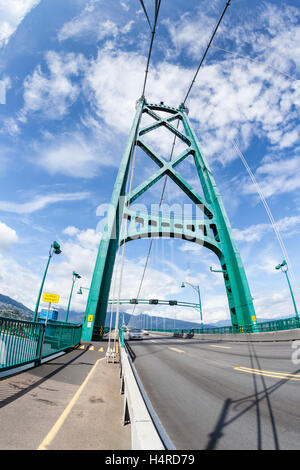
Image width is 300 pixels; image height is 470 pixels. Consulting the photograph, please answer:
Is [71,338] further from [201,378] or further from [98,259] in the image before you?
[201,378]

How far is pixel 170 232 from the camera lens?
22781mm

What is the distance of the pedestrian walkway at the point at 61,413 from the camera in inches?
104

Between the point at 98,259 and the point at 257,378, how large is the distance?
52.6 ft

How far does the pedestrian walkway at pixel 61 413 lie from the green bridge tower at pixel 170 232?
12.6 meters

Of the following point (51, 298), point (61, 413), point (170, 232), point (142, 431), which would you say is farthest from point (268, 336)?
point (142, 431)

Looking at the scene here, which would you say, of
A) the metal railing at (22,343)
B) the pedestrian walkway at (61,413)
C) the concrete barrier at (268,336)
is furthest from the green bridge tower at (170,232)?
the pedestrian walkway at (61,413)

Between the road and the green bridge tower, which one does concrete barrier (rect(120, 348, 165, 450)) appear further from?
the green bridge tower

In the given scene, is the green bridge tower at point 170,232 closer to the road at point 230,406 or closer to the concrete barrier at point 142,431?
the road at point 230,406

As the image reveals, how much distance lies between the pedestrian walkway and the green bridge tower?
12.6m

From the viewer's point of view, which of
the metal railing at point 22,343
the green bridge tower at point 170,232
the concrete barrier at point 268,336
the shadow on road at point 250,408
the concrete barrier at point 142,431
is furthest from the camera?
the green bridge tower at point 170,232

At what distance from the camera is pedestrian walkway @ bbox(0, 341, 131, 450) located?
8.65 feet

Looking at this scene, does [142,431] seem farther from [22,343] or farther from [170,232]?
[170,232]

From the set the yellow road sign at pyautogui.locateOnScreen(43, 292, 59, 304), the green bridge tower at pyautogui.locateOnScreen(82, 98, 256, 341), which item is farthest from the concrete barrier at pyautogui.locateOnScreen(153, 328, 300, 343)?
the yellow road sign at pyautogui.locateOnScreen(43, 292, 59, 304)

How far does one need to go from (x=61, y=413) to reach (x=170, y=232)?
19918 mm
